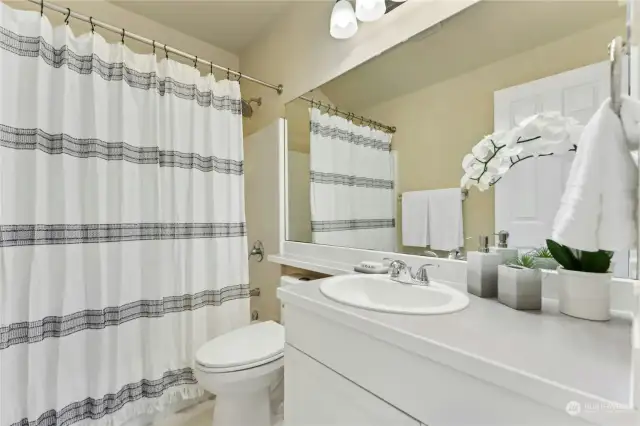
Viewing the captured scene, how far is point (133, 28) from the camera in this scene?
202 centimetres

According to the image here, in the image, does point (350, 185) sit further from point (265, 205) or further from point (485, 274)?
point (485, 274)

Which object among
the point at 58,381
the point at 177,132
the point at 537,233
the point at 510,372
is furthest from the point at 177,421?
the point at 537,233

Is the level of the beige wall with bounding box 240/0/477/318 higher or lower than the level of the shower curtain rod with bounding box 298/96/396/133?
higher

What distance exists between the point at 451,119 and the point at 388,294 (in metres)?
0.73

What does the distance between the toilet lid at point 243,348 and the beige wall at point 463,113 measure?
75cm

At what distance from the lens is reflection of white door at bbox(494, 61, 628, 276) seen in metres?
0.83

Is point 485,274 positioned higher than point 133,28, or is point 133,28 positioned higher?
point 133,28

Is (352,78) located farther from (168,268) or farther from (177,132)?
(168,268)

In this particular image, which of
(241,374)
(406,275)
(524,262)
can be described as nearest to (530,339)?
(524,262)

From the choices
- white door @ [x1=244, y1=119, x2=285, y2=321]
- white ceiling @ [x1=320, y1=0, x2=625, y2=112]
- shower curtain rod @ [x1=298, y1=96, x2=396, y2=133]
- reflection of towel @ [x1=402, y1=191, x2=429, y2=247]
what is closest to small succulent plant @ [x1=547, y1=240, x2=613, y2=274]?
reflection of towel @ [x1=402, y1=191, x2=429, y2=247]

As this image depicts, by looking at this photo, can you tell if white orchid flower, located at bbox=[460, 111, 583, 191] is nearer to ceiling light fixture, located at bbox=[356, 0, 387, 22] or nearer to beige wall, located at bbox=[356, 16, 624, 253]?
beige wall, located at bbox=[356, 16, 624, 253]

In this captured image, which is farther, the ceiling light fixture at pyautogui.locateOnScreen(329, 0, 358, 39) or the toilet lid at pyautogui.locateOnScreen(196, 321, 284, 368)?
the ceiling light fixture at pyautogui.locateOnScreen(329, 0, 358, 39)

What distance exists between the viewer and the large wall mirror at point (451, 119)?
877 millimetres

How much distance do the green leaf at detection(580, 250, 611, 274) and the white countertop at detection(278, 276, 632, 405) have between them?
0.12 meters
